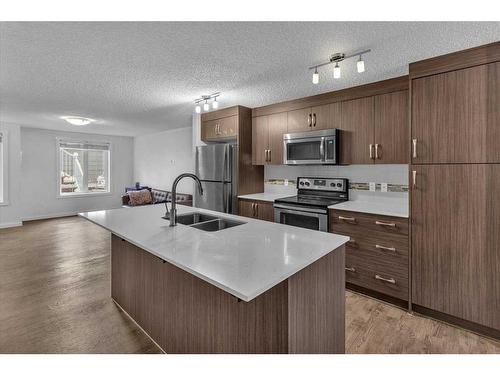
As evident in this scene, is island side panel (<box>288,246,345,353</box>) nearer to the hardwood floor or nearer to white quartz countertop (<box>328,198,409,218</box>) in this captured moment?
the hardwood floor

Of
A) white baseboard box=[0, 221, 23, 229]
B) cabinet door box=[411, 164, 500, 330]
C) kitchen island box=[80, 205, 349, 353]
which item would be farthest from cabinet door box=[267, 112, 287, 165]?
white baseboard box=[0, 221, 23, 229]

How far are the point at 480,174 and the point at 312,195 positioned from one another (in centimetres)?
188

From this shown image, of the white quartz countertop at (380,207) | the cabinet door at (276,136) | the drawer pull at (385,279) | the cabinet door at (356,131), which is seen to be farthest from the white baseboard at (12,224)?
the drawer pull at (385,279)

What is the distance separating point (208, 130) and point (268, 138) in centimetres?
118

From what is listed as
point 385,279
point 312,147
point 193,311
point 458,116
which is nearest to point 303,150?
point 312,147

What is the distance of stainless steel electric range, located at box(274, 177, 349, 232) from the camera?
2.94 metres

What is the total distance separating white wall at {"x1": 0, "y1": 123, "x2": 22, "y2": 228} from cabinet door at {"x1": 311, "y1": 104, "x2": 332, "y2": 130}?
638cm

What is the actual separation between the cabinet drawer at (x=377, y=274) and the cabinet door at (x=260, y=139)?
1851 millimetres

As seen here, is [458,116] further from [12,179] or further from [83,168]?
[83,168]

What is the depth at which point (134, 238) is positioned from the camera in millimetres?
1556

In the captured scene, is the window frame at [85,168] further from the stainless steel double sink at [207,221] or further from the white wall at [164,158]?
the stainless steel double sink at [207,221]

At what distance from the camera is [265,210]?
3506mm

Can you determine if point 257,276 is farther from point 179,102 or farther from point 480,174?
point 179,102
